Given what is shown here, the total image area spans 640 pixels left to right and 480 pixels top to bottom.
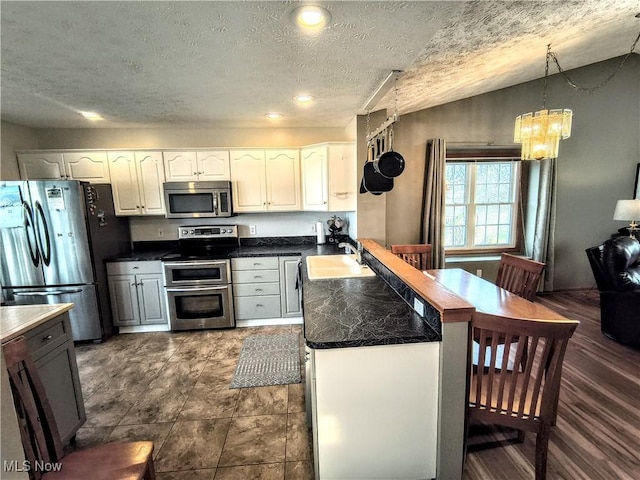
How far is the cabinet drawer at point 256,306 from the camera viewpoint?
361 cm

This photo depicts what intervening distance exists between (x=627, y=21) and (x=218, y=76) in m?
3.63

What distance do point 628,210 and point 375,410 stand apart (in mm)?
4462

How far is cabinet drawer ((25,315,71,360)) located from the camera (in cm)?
163

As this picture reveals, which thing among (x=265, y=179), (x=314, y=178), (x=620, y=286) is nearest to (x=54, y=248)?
(x=265, y=179)

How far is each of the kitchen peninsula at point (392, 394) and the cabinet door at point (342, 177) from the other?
2.12 m

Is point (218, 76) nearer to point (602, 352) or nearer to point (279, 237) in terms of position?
point (279, 237)

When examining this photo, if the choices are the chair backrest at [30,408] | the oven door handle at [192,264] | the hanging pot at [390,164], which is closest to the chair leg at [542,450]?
the hanging pot at [390,164]

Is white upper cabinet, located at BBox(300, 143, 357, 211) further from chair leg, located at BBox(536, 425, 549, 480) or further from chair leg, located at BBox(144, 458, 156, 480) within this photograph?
chair leg, located at BBox(144, 458, 156, 480)

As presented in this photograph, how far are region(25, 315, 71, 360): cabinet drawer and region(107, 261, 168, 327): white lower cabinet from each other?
5.23ft

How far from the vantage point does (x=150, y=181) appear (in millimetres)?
3631

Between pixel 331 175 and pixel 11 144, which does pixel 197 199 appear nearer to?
pixel 331 175

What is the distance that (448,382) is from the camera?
145cm

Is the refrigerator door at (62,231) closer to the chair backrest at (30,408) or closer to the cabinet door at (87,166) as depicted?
the cabinet door at (87,166)

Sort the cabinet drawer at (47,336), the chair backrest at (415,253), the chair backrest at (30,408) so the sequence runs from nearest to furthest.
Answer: the chair backrest at (30,408)
the cabinet drawer at (47,336)
the chair backrest at (415,253)
